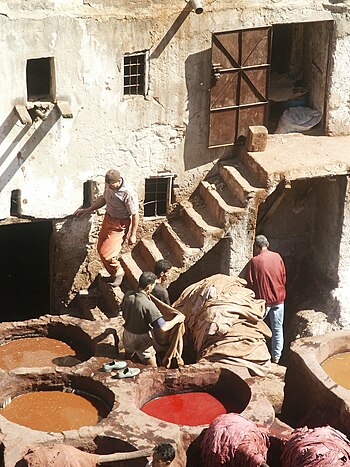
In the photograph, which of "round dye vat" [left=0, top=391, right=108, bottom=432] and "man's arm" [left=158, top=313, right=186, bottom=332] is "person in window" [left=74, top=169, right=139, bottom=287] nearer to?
"man's arm" [left=158, top=313, right=186, bottom=332]

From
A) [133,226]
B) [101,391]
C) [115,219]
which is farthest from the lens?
[115,219]

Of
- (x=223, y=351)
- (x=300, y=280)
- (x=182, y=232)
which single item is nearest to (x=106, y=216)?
(x=182, y=232)

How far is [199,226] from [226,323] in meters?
2.45

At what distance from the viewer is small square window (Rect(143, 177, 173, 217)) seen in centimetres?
2008

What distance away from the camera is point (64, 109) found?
60.8 ft

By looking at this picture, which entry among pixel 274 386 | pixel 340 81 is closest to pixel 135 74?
pixel 340 81

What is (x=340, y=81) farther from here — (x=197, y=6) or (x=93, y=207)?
(x=93, y=207)

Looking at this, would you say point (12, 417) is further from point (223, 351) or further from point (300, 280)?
point (300, 280)

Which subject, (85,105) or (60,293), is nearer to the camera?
(85,105)

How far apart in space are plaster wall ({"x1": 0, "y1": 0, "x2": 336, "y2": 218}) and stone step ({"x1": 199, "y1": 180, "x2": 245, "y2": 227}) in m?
0.36

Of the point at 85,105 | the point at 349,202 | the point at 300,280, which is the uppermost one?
the point at 85,105

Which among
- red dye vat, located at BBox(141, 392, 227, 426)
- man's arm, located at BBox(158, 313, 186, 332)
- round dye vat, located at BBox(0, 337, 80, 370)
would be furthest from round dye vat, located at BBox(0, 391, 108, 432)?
man's arm, located at BBox(158, 313, 186, 332)

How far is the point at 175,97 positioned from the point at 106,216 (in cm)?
234

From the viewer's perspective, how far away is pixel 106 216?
18859mm
